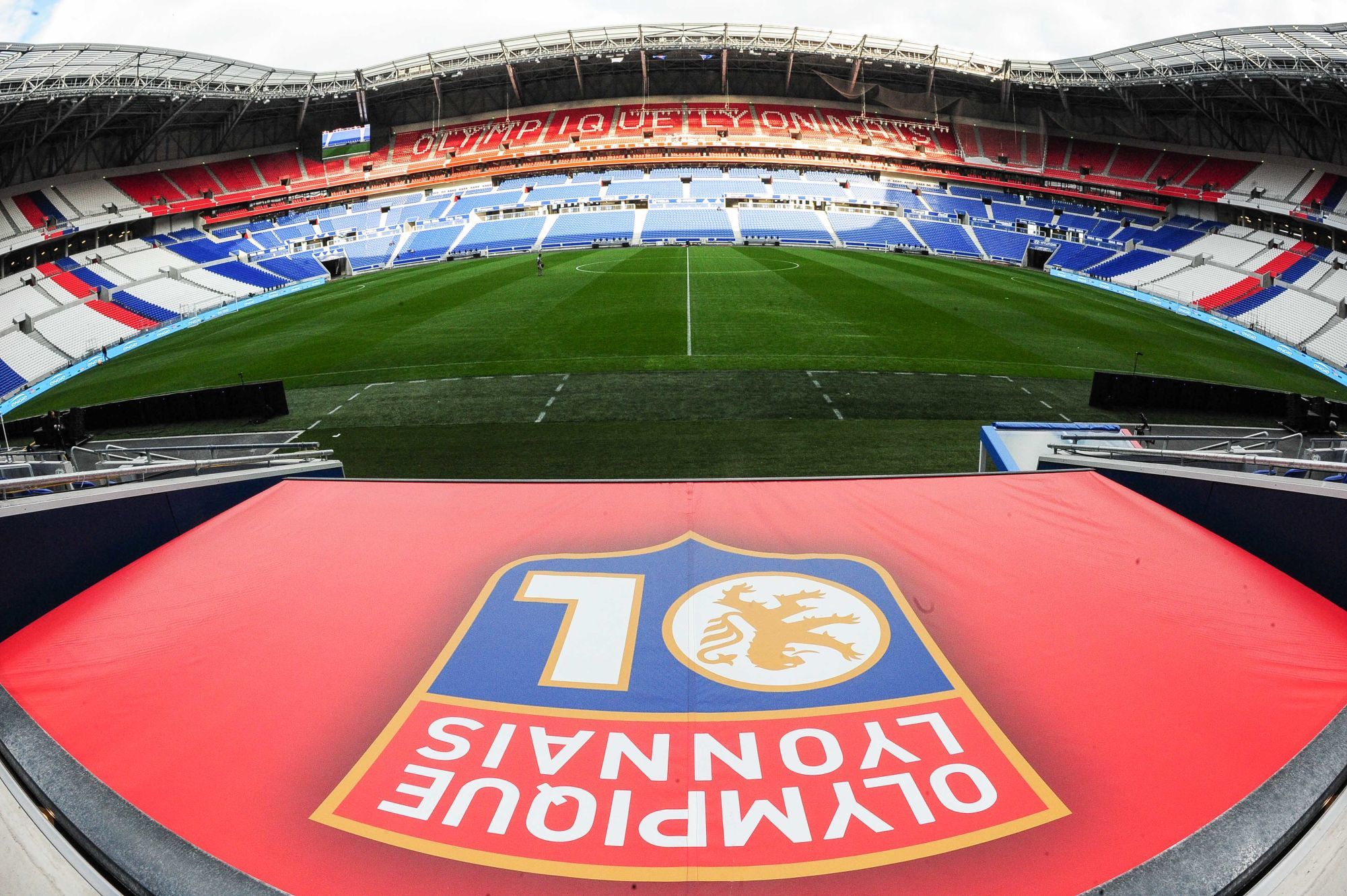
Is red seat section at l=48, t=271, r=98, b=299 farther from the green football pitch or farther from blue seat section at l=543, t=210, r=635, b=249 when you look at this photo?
blue seat section at l=543, t=210, r=635, b=249

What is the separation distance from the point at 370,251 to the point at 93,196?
21.0 m

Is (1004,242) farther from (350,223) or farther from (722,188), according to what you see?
(350,223)

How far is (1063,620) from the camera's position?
4.18m

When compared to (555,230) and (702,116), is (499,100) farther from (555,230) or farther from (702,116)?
(555,230)

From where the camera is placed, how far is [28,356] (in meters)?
33.8

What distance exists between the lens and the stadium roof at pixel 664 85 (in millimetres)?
43125

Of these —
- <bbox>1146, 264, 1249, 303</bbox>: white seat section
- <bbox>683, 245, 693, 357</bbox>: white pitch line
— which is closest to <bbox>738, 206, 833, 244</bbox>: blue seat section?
<bbox>683, 245, 693, 357</bbox>: white pitch line

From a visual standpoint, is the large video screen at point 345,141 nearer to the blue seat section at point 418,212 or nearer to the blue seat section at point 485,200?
the blue seat section at point 418,212

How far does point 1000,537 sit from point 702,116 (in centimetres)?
7755

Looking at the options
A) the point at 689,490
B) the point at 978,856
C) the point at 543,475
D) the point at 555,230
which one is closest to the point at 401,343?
the point at 543,475

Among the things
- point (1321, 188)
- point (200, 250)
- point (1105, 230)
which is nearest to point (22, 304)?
point (200, 250)

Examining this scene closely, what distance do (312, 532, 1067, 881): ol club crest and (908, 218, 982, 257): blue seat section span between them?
56907 millimetres

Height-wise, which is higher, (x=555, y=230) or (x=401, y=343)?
(x=555, y=230)

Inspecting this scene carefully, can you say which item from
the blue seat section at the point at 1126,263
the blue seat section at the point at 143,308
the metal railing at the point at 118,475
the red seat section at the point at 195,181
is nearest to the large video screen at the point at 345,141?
the red seat section at the point at 195,181
